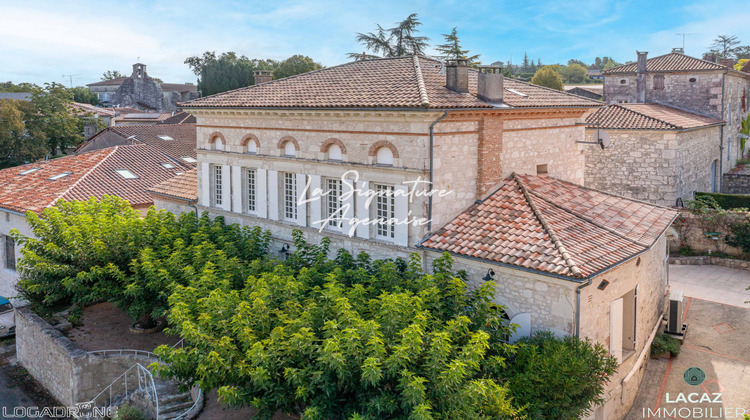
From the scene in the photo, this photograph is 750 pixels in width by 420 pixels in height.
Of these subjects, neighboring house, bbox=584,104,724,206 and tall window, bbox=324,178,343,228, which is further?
neighboring house, bbox=584,104,724,206

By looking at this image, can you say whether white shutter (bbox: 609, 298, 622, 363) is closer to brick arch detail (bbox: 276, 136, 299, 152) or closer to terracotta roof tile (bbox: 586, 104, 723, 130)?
brick arch detail (bbox: 276, 136, 299, 152)

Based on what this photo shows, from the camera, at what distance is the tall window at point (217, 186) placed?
21.3 meters

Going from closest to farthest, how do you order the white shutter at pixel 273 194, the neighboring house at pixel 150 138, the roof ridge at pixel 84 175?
the white shutter at pixel 273 194
the roof ridge at pixel 84 175
the neighboring house at pixel 150 138

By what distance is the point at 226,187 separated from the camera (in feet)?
67.9

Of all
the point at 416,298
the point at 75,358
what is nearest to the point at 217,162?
the point at 75,358

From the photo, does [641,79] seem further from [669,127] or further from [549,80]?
[549,80]

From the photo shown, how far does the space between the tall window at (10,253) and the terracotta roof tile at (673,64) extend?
3465cm

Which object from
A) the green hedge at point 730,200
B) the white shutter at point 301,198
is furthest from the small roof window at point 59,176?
the green hedge at point 730,200

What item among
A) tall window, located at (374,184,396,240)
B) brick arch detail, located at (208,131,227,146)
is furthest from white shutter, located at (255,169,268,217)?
tall window, located at (374,184,396,240)

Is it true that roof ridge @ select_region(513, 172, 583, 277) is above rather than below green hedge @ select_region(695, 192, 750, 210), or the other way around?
above

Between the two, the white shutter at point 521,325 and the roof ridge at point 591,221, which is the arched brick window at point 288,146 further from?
the white shutter at point 521,325

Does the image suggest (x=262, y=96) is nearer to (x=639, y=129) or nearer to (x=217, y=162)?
(x=217, y=162)

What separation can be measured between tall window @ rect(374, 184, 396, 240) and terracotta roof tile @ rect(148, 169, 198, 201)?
9129 millimetres

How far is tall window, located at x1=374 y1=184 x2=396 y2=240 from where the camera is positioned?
1569 cm
